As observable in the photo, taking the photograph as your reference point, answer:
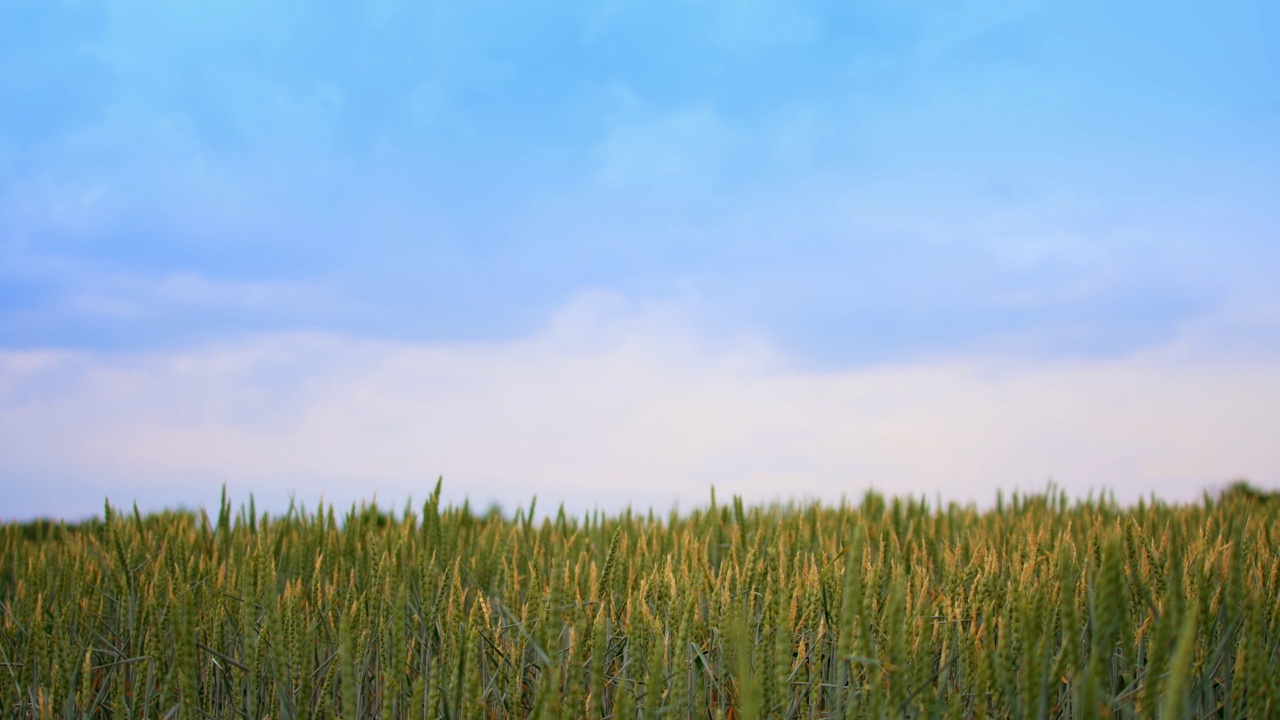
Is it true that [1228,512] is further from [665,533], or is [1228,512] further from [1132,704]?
[1132,704]


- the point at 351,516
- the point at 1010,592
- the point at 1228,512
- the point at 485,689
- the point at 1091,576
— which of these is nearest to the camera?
the point at 1010,592

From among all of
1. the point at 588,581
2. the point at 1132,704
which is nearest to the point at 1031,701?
the point at 1132,704

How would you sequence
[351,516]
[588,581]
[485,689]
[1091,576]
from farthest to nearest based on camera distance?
[351,516] < [588,581] < [1091,576] < [485,689]

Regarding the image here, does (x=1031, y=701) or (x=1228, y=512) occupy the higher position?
(x=1228, y=512)

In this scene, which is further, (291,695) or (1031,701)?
(291,695)

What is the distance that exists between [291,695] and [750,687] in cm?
123

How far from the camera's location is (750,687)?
127cm

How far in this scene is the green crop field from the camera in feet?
5.24

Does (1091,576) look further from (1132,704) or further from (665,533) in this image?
(665,533)

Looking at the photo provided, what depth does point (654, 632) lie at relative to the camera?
235 cm

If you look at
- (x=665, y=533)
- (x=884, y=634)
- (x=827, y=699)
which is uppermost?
(x=665, y=533)

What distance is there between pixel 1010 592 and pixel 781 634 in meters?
0.73

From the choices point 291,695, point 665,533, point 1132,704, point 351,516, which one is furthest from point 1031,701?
point 351,516

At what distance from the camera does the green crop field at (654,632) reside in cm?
160
